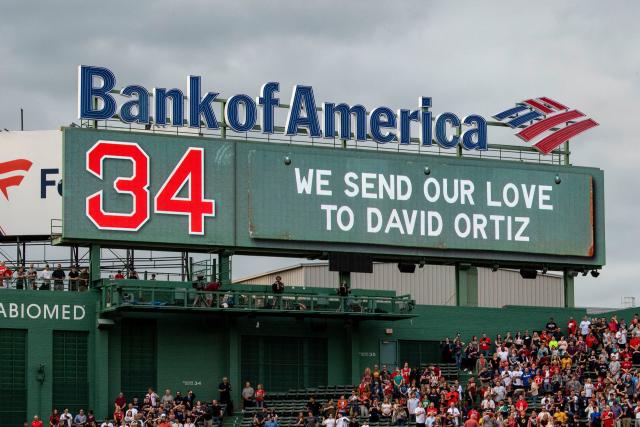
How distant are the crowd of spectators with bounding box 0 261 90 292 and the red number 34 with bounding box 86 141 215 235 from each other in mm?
2251

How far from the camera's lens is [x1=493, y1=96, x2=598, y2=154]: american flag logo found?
7444cm

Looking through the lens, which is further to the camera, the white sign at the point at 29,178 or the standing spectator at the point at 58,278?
the white sign at the point at 29,178

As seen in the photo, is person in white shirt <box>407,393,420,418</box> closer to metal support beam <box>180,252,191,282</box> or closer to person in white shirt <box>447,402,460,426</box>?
person in white shirt <box>447,402,460,426</box>

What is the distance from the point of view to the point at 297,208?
69.1 meters

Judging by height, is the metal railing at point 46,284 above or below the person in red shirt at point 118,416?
above

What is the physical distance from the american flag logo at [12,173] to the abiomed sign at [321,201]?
18.7m

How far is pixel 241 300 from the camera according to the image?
6681 centimetres

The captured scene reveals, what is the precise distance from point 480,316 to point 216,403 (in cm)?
1337

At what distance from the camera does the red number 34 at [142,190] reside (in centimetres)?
6612

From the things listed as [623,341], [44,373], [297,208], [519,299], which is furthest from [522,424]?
[519,299]

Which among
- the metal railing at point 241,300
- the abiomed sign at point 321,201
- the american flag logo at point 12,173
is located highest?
the american flag logo at point 12,173

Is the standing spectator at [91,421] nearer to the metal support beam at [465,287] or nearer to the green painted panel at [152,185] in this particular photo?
the green painted panel at [152,185]

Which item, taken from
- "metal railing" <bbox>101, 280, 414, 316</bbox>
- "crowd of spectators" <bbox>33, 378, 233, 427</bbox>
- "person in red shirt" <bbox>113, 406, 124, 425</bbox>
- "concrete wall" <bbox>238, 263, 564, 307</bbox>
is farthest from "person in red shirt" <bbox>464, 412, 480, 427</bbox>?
"concrete wall" <bbox>238, 263, 564, 307</bbox>

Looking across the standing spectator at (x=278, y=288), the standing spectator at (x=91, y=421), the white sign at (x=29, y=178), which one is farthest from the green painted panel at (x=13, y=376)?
the white sign at (x=29, y=178)
